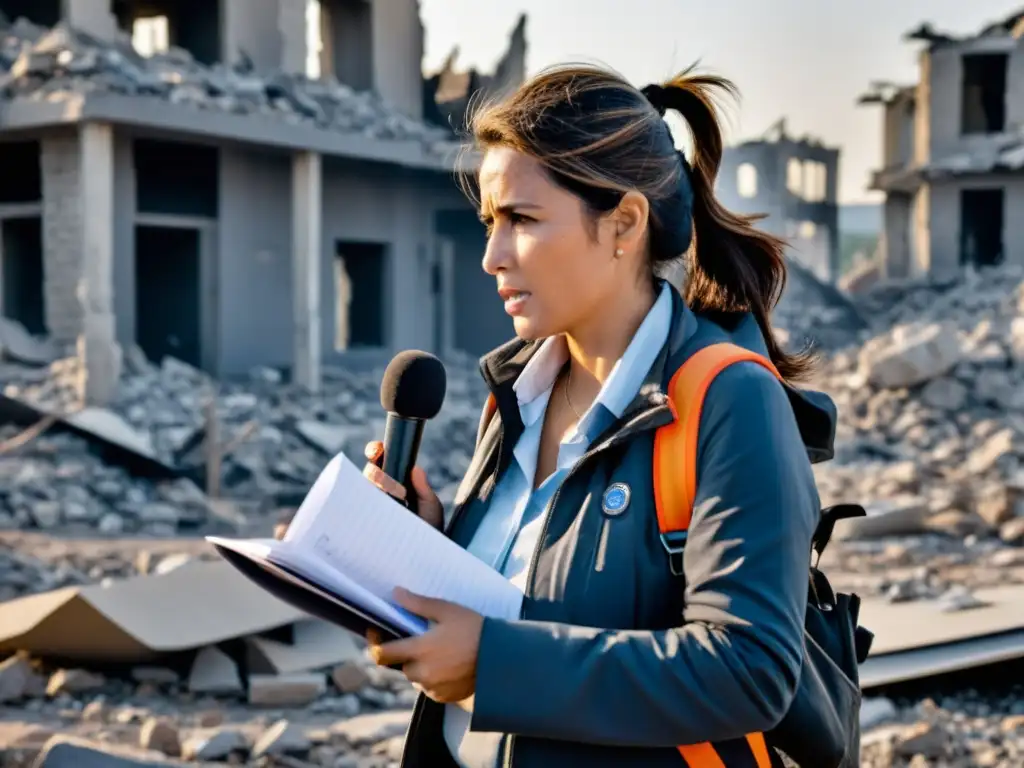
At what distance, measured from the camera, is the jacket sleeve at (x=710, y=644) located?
1.58 meters

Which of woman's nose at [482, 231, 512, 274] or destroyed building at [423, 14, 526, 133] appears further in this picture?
destroyed building at [423, 14, 526, 133]

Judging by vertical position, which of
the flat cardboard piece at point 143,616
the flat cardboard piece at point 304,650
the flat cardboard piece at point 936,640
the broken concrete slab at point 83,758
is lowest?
the flat cardboard piece at point 304,650

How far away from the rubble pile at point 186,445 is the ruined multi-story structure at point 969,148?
15153 millimetres

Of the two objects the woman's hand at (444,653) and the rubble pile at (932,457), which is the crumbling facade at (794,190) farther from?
the woman's hand at (444,653)

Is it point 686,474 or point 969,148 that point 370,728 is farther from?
point 969,148

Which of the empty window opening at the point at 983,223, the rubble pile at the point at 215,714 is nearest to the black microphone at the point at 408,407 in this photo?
the rubble pile at the point at 215,714

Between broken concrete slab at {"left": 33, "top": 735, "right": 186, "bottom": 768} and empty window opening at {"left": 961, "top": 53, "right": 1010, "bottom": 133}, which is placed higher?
empty window opening at {"left": 961, "top": 53, "right": 1010, "bottom": 133}

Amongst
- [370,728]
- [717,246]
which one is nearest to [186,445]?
[370,728]

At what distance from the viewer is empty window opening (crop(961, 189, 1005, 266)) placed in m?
28.1

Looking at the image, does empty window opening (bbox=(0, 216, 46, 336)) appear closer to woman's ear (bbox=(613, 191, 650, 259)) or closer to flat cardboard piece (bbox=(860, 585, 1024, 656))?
flat cardboard piece (bbox=(860, 585, 1024, 656))

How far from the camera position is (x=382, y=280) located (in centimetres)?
1884

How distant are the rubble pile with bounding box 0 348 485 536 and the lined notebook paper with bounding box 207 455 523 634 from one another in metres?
8.79

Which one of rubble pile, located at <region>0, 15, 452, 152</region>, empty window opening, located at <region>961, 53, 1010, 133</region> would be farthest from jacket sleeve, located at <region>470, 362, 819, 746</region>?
empty window opening, located at <region>961, 53, 1010, 133</region>

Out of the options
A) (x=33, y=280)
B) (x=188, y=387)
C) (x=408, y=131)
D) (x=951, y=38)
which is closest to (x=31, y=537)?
(x=188, y=387)
